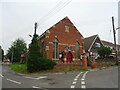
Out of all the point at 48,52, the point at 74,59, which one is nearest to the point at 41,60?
the point at 48,52

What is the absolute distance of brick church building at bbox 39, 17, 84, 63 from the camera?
93.2ft

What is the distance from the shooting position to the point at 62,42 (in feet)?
99.9

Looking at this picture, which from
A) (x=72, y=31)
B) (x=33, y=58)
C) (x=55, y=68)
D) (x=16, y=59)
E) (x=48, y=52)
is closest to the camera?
(x=33, y=58)

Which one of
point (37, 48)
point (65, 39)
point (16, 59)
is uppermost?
point (65, 39)

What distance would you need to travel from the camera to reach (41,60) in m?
20.1

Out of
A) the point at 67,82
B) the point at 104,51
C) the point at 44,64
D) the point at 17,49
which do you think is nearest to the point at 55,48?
the point at 44,64

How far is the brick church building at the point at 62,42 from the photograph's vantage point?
28.4 m

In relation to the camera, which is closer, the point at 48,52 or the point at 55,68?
the point at 55,68

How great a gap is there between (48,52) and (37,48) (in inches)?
Result: 278

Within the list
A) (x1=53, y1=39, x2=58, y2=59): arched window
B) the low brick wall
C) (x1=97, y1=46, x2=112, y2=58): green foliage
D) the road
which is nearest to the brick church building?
(x1=53, y1=39, x2=58, y2=59): arched window

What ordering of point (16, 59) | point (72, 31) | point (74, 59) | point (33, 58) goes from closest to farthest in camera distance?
1. point (33, 58)
2. point (74, 59)
3. point (72, 31)
4. point (16, 59)

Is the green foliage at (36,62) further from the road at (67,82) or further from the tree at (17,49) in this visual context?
the tree at (17,49)

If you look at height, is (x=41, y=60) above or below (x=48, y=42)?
below

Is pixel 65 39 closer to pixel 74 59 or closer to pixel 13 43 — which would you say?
pixel 74 59
